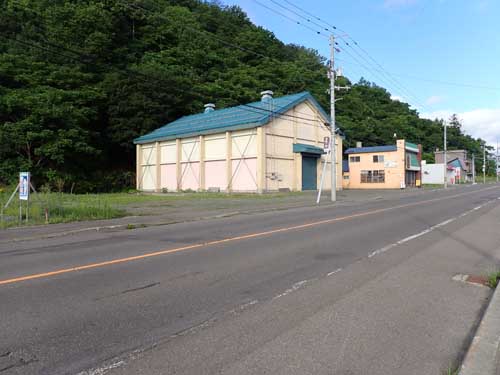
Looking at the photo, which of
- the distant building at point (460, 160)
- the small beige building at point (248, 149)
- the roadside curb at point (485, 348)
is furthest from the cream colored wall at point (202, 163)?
the distant building at point (460, 160)

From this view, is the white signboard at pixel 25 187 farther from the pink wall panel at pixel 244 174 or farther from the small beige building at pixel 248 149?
the pink wall panel at pixel 244 174

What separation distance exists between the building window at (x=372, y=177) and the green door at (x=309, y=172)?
18.2 meters

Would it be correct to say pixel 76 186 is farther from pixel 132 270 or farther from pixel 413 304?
pixel 413 304

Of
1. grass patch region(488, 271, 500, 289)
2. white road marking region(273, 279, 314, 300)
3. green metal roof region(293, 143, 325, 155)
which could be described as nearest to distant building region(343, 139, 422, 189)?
green metal roof region(293, 143, 325, 155)

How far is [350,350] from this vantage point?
3.59 meters

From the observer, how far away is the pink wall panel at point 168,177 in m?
41.3

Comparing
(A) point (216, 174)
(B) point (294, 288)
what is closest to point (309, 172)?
(A) point (216, 174)

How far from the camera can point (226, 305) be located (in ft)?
15.7

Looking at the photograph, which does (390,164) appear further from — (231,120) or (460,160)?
(460,160)

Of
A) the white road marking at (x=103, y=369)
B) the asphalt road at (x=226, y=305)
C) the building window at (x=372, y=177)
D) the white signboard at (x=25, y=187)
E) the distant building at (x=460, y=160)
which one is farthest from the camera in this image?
the distant building at (x=460, y=160)

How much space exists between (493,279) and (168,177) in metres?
38.5

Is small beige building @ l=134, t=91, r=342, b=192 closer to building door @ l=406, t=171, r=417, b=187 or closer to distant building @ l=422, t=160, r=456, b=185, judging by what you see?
building door @ l=406, t=171, r=417, b=187

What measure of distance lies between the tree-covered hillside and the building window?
14.5 metres

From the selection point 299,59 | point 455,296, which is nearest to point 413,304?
point 455,296
